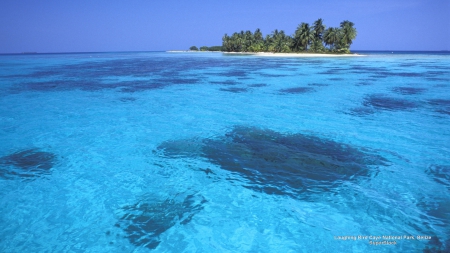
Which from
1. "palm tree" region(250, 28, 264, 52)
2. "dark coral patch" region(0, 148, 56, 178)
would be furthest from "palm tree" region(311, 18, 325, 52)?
"dark coral patch" region(0, 148, 56, 178)

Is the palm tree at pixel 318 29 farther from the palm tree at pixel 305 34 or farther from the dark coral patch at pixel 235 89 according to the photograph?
the dark coral patch at pixel 235 89

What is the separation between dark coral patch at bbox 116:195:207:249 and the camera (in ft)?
16.9

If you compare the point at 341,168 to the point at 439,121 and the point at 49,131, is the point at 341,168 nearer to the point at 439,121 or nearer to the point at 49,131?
the point at 439,121

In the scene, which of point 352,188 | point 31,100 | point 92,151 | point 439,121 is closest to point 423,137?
point 439,121

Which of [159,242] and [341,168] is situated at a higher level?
[341,168]

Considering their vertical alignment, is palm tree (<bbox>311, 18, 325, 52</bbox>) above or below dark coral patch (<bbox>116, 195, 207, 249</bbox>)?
above

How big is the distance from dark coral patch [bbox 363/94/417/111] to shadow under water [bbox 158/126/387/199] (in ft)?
26.1

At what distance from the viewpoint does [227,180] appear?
726cm

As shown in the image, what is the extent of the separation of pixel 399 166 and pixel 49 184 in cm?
Answer: 1093

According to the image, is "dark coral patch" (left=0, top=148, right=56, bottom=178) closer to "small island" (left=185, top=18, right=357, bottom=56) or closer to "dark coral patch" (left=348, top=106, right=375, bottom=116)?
"dark coral patch" (left=348, top=106, right=375, bottom=116)

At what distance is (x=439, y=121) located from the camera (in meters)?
11.9

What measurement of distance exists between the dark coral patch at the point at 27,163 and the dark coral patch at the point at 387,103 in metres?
17.0

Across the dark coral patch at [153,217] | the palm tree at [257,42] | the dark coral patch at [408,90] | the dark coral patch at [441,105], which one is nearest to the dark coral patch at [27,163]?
the dark coral patch at [153,217]

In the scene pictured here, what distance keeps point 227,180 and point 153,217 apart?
2.43m
